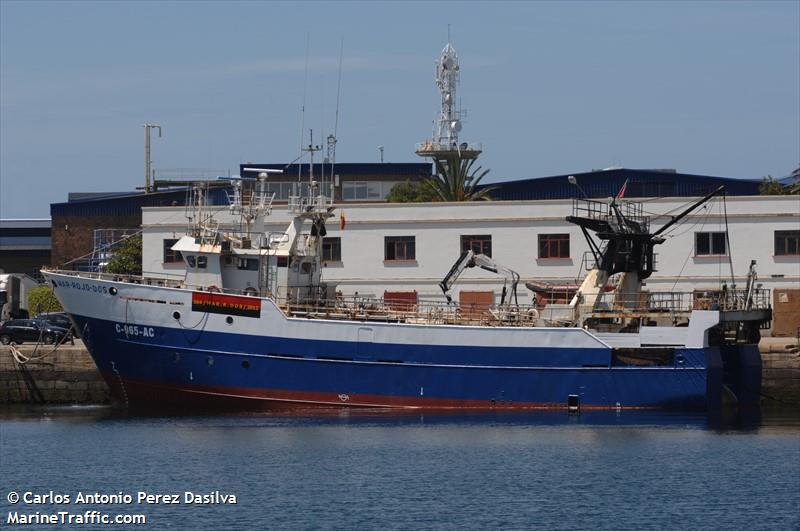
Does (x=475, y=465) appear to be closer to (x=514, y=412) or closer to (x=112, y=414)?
(x=514, y=412)

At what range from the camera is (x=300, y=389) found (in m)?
45.8

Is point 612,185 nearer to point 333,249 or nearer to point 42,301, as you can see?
point 333,249

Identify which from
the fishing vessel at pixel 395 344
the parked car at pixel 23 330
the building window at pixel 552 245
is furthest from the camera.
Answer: the building window at pixel 552 245

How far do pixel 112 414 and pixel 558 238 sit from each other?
21.2 meters

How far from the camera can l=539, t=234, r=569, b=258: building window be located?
5975 cm

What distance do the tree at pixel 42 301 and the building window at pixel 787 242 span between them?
32.5 metres

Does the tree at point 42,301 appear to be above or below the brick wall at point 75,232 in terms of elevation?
below

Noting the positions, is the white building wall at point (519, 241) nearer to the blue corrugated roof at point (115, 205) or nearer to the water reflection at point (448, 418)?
the water reflection at point (448, 418)

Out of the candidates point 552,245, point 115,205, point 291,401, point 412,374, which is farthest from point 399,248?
point 115,205

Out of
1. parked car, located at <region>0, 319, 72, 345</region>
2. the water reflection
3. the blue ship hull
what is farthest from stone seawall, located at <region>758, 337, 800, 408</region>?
parked car, located at <region>0, 319, 72, 345</region>

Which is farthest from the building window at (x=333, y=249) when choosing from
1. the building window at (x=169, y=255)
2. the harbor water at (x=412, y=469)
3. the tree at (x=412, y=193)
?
the harbor water at (x=412, y=469)

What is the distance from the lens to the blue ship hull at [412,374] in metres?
45.1

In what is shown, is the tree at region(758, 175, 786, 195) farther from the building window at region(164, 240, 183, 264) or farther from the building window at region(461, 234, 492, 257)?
the building window at region(164, 240, 183, 264)

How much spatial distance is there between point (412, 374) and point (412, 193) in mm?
32745
